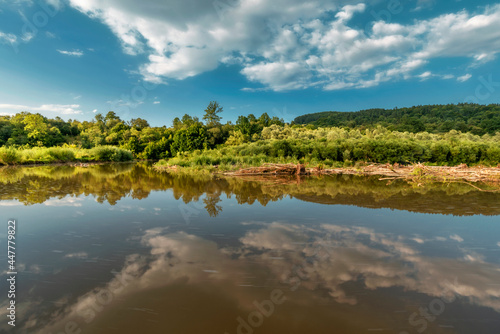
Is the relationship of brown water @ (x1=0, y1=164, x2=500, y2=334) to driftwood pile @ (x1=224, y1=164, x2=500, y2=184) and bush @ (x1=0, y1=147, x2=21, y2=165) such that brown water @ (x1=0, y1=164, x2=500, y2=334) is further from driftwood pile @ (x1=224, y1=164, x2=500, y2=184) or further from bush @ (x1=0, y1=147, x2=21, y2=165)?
bush @ (x1=0, y1=147, x2=21, y2=165)

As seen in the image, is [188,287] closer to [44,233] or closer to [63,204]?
[44,233]

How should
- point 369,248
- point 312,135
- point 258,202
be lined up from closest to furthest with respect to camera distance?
point 369,248
point 258,202
point 312,135

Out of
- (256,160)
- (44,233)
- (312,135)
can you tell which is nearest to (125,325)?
(44,233)

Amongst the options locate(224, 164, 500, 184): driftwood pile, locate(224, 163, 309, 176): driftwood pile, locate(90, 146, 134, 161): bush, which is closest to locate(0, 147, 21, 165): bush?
locate(90, 146, 134, 161): bush

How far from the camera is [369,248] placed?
464 cm

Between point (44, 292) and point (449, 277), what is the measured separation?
246 inches

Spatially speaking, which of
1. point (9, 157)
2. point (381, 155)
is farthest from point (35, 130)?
point (381, 155)

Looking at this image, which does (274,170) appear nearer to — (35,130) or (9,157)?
(9,157)

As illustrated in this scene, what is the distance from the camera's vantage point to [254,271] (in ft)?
12.2

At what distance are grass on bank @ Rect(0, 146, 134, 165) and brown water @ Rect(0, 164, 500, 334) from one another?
27.6m

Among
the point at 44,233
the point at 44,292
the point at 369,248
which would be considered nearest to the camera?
the point at 44,292

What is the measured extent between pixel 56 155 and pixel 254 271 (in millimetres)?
38805

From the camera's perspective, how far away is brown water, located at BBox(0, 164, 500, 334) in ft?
8.65

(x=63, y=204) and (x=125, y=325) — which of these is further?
(x=63, y=204)
